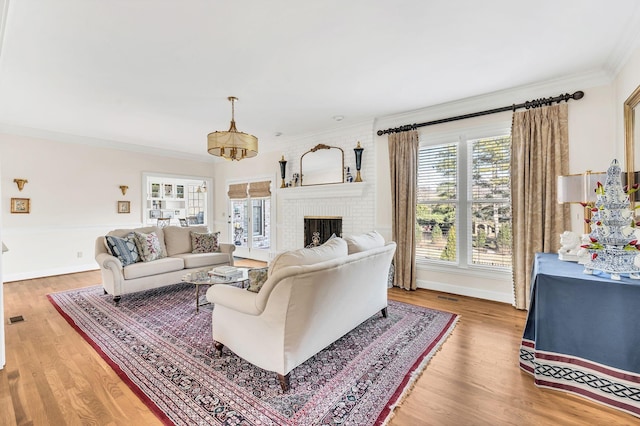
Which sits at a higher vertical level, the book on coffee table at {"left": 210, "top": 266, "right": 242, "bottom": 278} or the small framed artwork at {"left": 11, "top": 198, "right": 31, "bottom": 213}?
the small framed artwork at {"left": 11, "top": 198, "right": 31, "bottom": 213}

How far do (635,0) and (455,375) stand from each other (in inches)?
115

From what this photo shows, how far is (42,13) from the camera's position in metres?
2.05

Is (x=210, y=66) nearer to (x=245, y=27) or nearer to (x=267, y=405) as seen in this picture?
(x=245, y=27)

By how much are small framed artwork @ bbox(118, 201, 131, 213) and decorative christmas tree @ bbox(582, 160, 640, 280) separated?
7.20 meters

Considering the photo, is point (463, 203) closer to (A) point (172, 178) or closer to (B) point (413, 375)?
(B) point (413, 375)

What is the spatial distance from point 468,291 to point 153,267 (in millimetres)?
4259

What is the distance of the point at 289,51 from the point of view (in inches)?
102

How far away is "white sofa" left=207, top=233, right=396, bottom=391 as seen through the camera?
70.2 inches

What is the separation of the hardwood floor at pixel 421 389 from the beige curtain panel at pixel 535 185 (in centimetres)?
79

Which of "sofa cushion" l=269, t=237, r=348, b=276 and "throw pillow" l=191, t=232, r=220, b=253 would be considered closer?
"sofa cushion" l=269, t=237, r=348, b=276

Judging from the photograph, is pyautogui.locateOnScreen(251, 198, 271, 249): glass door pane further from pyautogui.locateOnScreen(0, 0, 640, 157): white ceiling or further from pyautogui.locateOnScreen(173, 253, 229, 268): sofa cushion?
pyautogui.locateOnScreen(0, 0, 640, 157): white ceiling

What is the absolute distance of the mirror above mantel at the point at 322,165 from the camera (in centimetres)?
504

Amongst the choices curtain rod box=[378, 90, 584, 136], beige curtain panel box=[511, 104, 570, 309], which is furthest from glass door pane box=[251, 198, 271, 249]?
beige curtain panel box=[511, 104, 570, 309]

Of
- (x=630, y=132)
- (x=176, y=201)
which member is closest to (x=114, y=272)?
(x=630, y=132)
